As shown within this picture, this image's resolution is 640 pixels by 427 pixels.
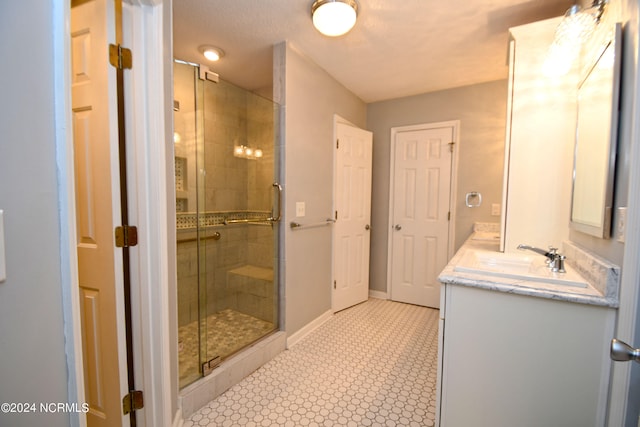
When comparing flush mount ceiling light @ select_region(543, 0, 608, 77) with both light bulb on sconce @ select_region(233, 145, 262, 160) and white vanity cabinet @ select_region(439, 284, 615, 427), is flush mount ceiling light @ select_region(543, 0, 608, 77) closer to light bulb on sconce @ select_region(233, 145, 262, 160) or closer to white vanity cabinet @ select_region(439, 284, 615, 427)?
white vanity cabinet @ select_region(439, 284, 615, 427)

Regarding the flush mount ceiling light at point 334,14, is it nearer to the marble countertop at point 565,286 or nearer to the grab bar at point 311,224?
the grab bar at point 311,224

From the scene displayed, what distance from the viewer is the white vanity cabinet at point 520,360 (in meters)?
1.08

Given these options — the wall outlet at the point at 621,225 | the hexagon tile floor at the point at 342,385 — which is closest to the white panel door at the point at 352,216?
the hexagon tile floor at the point at 342,385

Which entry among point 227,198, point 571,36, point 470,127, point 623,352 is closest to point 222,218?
point 227,198

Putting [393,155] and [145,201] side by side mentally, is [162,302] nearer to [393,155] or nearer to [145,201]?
[145,201]

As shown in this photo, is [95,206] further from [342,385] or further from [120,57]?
[342,385]

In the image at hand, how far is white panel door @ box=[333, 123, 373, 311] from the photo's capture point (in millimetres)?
2975

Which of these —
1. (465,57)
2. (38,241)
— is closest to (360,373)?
(38,241)

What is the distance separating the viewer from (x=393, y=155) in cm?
339

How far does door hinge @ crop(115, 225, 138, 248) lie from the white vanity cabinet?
1480 millimetres

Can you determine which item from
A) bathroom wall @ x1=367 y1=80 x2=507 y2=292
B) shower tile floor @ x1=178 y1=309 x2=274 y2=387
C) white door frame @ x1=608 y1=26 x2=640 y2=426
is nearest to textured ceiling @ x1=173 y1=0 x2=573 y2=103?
bathroom wall @ x1=367 y1=80 x2=507 y2=292

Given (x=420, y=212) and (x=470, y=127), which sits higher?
(x=470, y=127)

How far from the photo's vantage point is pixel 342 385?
181cm

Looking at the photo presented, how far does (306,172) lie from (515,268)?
5.58 feet
